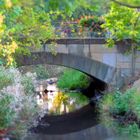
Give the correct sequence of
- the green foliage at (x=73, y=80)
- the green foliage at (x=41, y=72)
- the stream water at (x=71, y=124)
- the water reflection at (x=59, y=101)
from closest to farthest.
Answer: the stream water at (x=71, y=124) < the water reflection at (x=59, y=101) < the green foliage at (x=73, y=80) < the green foliage at (x=41, y=72)

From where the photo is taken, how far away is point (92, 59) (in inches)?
785

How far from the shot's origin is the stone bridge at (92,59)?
19656mm

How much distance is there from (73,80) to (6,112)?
54.9ft

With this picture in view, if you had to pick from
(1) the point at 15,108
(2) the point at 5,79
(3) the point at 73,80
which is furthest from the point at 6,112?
(3) the point at 73,80

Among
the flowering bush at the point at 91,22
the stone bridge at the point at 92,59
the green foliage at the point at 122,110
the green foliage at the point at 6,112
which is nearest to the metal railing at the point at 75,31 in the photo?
the flowering bush at the point at 91,22

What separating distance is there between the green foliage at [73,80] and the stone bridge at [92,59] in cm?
704

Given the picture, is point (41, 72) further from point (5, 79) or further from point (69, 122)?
point (5, 79)

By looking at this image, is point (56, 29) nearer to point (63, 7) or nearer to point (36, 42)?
point (36, 42)

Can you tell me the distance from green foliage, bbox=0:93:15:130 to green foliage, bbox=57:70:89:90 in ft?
51.0

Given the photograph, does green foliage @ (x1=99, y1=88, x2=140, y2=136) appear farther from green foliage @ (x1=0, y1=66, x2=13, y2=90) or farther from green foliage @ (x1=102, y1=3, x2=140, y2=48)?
green foliage @ (x1=0, y1=66, x2=13, y2=90)

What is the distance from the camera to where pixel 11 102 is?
11773 mm

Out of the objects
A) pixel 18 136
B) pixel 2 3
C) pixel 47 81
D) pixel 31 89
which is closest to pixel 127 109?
pixel 31 89

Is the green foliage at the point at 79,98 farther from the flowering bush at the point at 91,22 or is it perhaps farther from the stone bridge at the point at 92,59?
the flowering bush at the point at 91,22

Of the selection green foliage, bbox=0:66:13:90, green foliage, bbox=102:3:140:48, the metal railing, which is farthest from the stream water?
green foliage, bbox=102:3:140:48
